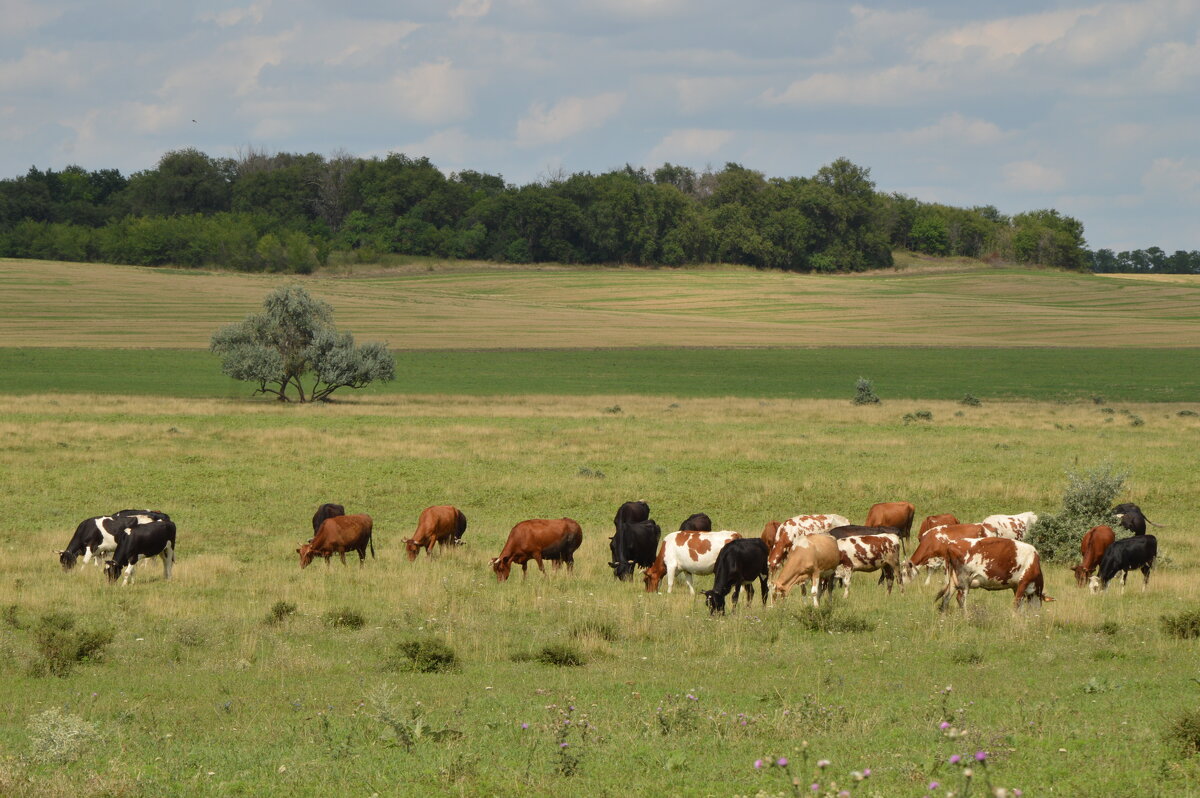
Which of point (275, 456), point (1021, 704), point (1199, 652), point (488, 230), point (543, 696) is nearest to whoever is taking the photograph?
point (1021, 704)

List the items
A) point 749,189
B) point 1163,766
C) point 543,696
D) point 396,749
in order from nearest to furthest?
point 1163,766 → point 396,749 → point 543,696 → point 749,189

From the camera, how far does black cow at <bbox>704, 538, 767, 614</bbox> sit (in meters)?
17.5

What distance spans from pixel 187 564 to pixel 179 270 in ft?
417

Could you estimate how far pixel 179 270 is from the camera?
460ft

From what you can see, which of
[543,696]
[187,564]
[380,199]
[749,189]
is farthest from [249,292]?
[543,696]

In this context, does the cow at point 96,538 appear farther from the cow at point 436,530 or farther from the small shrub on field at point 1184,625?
the small shrub on field at point 1184,625

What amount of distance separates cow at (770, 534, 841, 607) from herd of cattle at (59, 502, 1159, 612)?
2 centimetres

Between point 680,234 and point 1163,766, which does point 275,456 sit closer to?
point 1163,766

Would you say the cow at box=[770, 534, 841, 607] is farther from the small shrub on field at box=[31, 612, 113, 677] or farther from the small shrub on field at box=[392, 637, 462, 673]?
the small shrub on field at box=[31, 612, 113, 677]

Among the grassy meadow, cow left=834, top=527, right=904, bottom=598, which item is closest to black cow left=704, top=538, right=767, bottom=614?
the grassy meadow

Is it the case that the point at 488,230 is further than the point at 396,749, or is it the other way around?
the point at 488,230

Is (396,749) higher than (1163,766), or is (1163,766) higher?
(1163,766)

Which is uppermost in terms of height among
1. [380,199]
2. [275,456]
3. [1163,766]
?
[380,199]

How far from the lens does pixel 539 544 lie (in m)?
21.4
